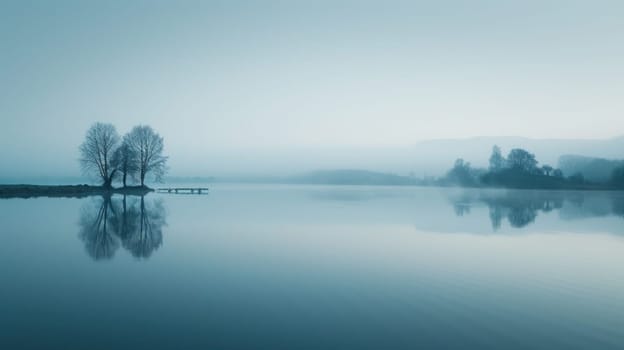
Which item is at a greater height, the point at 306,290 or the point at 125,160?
the point at 125,160

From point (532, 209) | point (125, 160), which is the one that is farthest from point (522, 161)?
point (125, 160)

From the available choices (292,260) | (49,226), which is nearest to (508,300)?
(292,260)

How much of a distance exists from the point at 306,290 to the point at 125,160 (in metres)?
65.7

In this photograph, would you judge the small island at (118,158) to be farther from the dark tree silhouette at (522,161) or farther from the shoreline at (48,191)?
the dark tree silhouette at (522,161)

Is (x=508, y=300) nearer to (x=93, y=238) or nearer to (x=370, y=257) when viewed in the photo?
(x=370, y=257)

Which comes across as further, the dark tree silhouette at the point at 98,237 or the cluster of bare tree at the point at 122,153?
the cluster of bare tree at the point at 122,153

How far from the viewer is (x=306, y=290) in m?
10.2

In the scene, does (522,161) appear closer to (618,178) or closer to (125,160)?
(618,178)

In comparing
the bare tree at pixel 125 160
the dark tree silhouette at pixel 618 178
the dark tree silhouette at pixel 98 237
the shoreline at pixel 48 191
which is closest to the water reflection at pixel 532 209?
the dark tree silhouette at pixel 98 237

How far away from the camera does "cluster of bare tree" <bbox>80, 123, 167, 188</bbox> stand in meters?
64.9

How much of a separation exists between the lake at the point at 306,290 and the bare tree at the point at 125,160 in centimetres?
4918

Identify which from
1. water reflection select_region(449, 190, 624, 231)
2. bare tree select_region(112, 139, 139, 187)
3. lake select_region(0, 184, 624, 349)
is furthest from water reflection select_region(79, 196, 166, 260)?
bare tree select_region(112, 139, 139, 187)

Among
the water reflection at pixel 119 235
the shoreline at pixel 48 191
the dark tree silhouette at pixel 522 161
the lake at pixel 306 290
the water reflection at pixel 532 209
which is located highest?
the dark tree silhouette at pixel 522 161

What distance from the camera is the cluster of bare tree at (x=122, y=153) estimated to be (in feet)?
213
